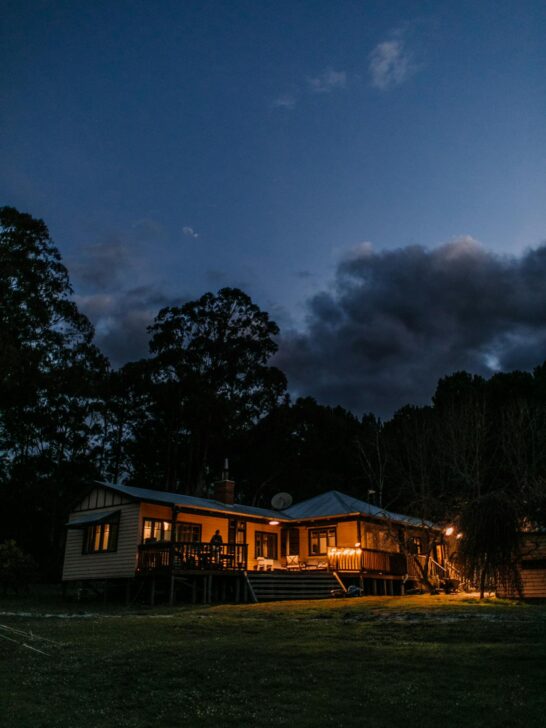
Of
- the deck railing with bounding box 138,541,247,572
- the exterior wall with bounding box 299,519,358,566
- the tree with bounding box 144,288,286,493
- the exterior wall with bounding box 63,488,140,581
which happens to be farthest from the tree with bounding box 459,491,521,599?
the tree with bounding box 144,288,286,493

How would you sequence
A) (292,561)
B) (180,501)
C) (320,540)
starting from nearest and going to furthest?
(180,501), (292,561), (320,540)

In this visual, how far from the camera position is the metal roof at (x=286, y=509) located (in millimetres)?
23469

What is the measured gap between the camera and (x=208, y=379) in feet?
132

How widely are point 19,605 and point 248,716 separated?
1632cm

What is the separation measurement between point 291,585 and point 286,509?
8.66 meters

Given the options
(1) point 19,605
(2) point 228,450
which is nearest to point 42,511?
(2) point 228,450

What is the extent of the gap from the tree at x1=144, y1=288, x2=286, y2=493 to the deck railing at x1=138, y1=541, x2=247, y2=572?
17.1m

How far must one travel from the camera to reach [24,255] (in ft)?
104

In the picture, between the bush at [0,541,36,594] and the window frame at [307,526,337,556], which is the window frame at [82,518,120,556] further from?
the window frame at [307,526,337,556]

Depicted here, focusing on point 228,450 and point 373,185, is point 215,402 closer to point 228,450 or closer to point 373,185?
point 228,450

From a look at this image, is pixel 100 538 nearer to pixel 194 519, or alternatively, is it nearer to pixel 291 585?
pixel 194 519

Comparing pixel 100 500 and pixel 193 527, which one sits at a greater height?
pixel 100 500

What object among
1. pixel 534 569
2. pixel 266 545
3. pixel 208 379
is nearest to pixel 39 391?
pixel 208 379

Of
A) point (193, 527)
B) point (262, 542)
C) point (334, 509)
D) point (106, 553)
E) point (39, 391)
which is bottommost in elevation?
point (106, 553)
